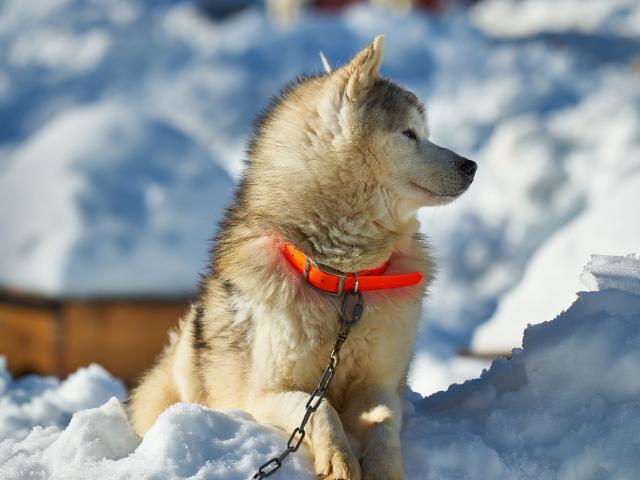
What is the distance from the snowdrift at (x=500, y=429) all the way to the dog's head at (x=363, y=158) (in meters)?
0.50

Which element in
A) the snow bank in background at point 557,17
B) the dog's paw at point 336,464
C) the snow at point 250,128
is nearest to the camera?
the dog's paw at point 336,464

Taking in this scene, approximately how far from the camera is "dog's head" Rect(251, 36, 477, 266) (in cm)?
231

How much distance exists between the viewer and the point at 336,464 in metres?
1.93

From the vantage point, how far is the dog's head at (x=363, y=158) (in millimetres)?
2309

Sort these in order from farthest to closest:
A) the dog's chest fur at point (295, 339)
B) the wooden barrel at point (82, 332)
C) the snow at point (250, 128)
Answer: the snow at point (250, 128) < the wooden barrel at point (82, 332) < the dog's chest fur at point (295, 339)

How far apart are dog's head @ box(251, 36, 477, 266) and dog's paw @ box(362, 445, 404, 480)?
0.59 metres

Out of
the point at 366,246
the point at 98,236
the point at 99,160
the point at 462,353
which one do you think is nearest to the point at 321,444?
the point at 366,246

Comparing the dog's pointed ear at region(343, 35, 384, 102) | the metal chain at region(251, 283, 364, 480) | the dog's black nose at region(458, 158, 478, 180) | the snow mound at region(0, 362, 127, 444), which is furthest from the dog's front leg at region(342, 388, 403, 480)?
the snow mound at region(0, 362, 127, 444)

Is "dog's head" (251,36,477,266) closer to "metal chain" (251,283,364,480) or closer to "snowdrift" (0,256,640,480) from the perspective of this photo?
"metal chain" (251,283,364,480)

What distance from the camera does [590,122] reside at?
841 centimetres

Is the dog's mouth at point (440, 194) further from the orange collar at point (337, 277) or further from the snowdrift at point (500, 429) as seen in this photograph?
the snowdrift at point (500, 429)

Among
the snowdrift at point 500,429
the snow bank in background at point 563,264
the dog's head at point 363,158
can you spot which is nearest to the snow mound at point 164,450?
the snowdrift at point 500,429

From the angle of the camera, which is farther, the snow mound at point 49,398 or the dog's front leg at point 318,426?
the snow mound at point 49,398

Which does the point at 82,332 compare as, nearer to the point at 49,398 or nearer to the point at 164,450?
the point at 49,398
